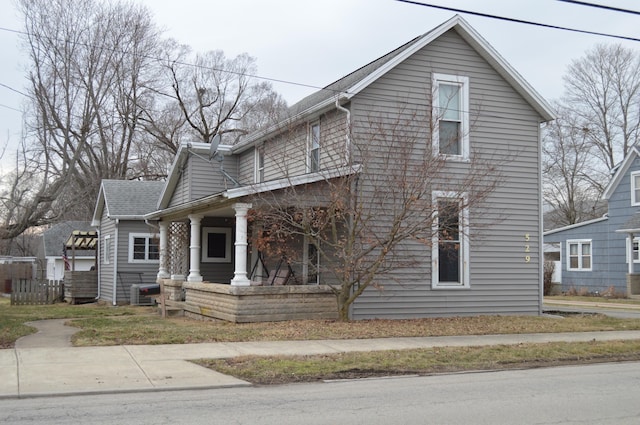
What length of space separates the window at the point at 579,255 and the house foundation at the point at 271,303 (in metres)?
21.5

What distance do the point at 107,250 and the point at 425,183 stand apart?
1708 cm

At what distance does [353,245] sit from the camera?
16.1 m

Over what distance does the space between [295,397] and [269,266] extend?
→ 1212 cm

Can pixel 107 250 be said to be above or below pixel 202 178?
below

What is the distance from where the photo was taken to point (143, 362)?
11000 millimetres

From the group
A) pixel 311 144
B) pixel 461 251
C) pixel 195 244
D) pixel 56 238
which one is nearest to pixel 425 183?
pixel 461 251

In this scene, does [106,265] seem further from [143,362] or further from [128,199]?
[143,362]

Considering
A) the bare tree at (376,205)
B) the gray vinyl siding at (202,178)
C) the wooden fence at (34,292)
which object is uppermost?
the gray vinyl siding at (202,178)

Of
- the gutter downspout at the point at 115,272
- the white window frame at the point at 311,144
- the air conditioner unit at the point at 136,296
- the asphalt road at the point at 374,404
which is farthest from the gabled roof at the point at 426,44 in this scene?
the gutter downspout at the point at 115,272

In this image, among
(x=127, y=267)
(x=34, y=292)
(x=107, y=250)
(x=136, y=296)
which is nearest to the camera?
(x=136, y=296)

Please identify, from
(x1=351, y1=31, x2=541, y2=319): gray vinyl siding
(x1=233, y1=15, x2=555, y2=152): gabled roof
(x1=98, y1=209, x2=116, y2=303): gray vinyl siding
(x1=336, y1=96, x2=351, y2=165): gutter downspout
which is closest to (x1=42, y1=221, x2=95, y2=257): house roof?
(x1=98, y1=209, x2=116, y2=303): gray vinyl siding

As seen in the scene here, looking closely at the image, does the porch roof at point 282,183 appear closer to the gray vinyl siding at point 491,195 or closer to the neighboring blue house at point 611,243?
the gray vinyl siding at point 491,195

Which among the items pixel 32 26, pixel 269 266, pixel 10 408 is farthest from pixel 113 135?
pixel 10 408

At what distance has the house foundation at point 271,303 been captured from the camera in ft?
52.3
